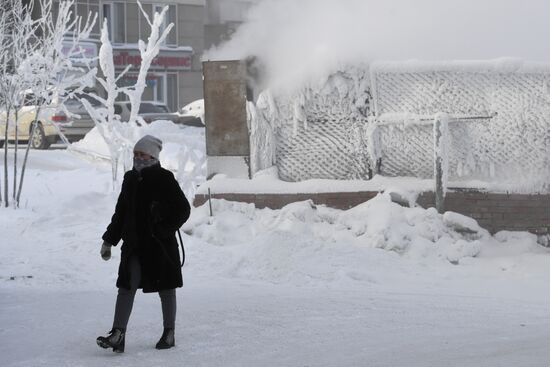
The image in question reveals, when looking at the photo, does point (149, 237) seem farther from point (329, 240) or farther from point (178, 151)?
point (178, 151)

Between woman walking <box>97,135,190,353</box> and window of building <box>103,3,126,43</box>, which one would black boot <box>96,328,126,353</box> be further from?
window of building <box>103,3,126,43</box>

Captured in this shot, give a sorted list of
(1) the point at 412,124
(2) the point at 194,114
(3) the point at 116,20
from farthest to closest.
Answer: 1. (3) the point at 116,20
2. (2) the point at 194,114
3. (1) the point at 412,124

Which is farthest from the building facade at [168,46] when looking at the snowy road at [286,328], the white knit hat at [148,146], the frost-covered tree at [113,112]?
the white knit hat at [148,146]

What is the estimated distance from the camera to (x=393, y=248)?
31.9ft

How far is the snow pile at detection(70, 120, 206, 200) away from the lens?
1157 centimetres

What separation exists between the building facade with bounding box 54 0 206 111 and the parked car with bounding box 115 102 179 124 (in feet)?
40.5

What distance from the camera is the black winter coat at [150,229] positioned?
6.41m

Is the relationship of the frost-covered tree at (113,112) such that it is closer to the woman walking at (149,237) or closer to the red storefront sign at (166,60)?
the woman walking at (149,237)

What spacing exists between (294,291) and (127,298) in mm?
2549

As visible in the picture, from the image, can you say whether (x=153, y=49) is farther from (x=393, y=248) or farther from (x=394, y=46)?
(x=393, y=248)

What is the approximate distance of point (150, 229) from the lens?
21.1 ft

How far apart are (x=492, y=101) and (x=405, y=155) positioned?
100 centimetres

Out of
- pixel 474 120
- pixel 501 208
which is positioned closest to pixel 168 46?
pixel 474 120

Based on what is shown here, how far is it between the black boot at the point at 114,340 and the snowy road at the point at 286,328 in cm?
8
